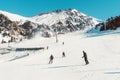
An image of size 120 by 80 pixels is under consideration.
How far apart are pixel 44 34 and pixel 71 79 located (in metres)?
183

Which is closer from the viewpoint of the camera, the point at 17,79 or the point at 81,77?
the point at 81,77

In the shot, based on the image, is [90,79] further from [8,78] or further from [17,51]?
[17,51]

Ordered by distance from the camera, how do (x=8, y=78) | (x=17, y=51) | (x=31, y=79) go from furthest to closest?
1. (x=17, y=51)
2. (x=8, y=78)
3. (x=31, y=79)

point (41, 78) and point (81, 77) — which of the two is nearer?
point (81, 77)

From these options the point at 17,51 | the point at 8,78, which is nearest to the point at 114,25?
the point at 17,51

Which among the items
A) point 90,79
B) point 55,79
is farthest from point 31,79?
point 90,79

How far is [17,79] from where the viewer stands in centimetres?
Result: 1955

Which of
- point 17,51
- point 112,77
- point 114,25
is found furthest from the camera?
point 114,25

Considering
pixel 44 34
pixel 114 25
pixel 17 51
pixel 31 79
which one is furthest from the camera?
pixel 44 34

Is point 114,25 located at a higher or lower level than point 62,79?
higher

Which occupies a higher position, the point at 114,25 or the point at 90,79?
the point at 114,25

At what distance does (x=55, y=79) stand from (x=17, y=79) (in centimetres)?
358

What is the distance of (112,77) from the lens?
49.9 feet

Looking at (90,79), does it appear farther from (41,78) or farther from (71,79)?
(41,78)
